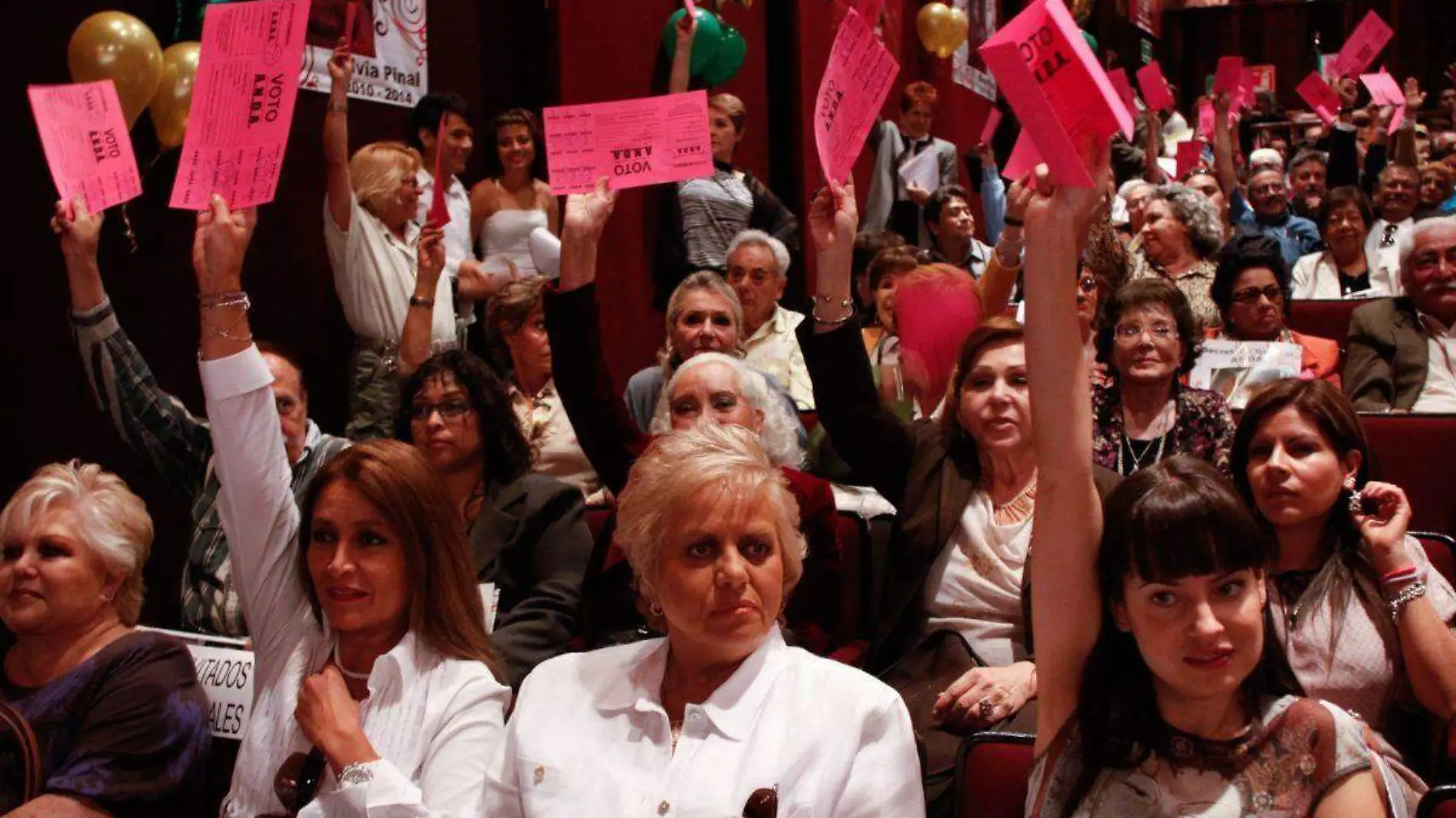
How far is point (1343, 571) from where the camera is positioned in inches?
89.7

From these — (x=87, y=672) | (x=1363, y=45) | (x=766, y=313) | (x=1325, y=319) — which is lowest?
(x=1325, y=319)

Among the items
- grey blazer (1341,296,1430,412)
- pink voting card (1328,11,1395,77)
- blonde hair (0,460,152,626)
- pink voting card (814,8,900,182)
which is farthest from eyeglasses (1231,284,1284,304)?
pink voting card (1328,11,1395,77)

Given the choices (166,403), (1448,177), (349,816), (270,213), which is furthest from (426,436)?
(1448,177)

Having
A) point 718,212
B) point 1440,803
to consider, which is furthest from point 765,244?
point 1440,803

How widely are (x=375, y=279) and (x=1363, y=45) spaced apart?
625cm

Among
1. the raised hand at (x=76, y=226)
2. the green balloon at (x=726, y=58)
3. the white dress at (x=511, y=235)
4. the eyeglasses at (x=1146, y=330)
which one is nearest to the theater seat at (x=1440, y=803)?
the eyeglasses at (x=1146, y=330)

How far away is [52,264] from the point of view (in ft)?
13.2

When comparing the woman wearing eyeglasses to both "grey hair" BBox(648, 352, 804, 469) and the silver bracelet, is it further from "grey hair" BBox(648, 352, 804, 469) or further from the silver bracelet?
the silver bracelet

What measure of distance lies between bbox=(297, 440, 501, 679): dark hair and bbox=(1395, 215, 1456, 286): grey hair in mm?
3529

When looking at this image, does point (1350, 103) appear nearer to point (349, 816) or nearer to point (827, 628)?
point (827, 628)

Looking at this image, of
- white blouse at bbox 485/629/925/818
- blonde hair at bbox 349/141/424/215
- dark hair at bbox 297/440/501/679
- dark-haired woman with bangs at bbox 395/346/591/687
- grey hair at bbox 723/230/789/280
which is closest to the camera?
white blouse at bbox 485/629/925/818

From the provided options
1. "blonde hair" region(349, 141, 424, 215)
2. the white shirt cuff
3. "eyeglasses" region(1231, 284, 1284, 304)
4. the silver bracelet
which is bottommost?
the silver bracelet

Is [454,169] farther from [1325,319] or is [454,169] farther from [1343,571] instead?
[1343,571]

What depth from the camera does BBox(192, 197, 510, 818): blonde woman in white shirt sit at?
6.73ft
